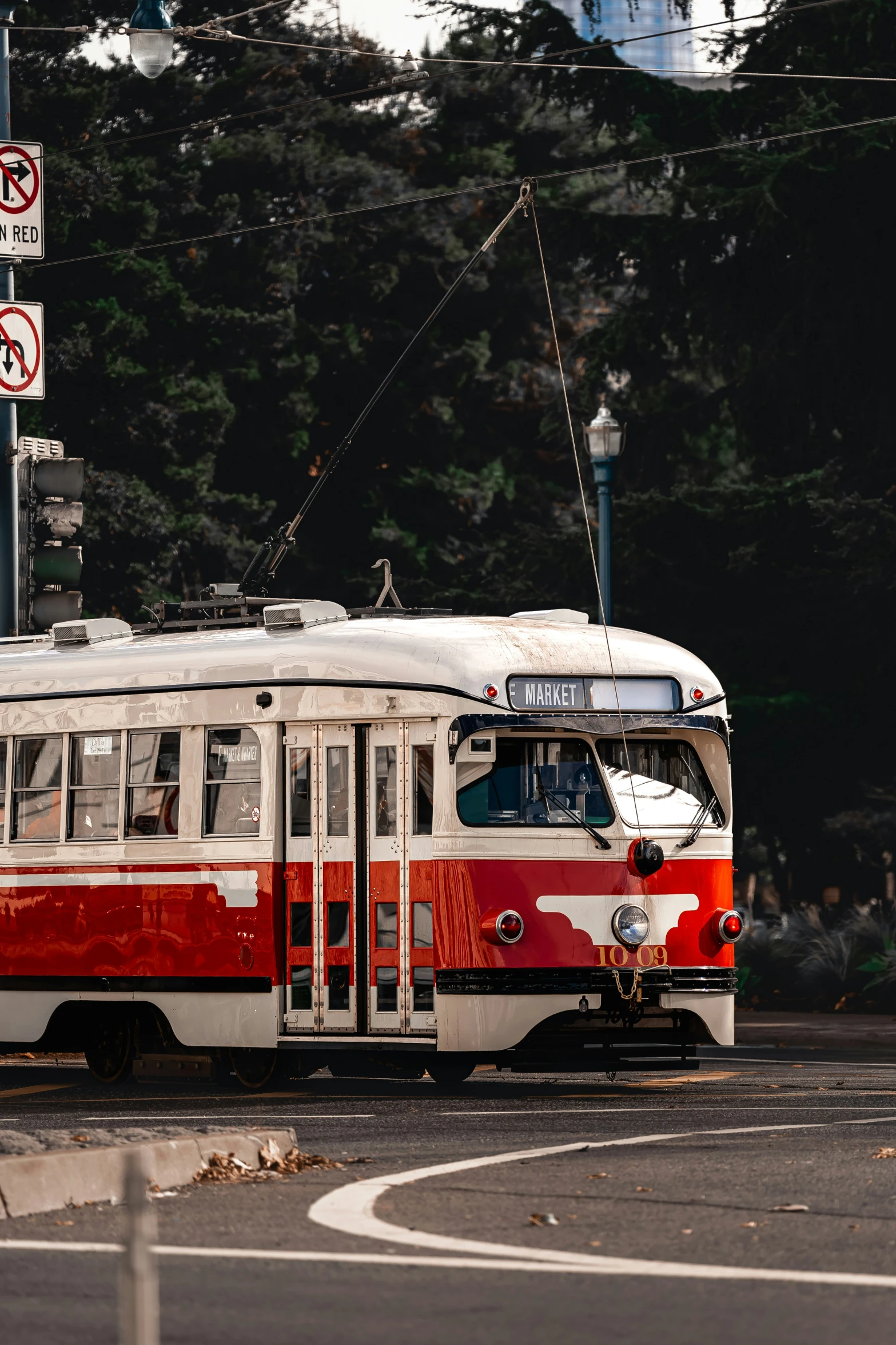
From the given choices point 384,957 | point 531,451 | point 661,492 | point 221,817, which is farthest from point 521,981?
point 531,451

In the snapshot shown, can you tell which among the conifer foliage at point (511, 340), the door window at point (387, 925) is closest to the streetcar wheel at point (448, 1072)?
the door window at point (387, 925)

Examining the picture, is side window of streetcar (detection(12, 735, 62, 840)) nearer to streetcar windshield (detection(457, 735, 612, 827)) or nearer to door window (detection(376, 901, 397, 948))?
door window (detection(376, 901, 397, 948))

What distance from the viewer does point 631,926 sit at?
626 inches

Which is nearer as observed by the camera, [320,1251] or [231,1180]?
[320,1251]

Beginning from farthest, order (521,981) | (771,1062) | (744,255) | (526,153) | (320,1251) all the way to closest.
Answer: (526,153) → (744,255) → (771,1062) → (521,981) → (320,1251)

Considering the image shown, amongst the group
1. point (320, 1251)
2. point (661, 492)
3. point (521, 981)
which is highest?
point (661, 492)

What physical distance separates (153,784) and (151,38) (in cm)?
682

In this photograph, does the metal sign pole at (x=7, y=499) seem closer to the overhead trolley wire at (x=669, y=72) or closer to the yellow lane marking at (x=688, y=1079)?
the overhead trolley wire at (x=669, y=72)

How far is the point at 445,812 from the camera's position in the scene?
1585 centimetres

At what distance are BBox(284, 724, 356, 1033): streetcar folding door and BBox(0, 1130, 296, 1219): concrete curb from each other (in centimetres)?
496

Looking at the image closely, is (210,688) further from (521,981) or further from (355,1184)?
(355,1184)

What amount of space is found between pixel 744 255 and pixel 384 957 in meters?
16.8

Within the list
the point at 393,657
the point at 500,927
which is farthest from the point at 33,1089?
the point at 393,657

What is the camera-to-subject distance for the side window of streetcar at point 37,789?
1780 centimetres
